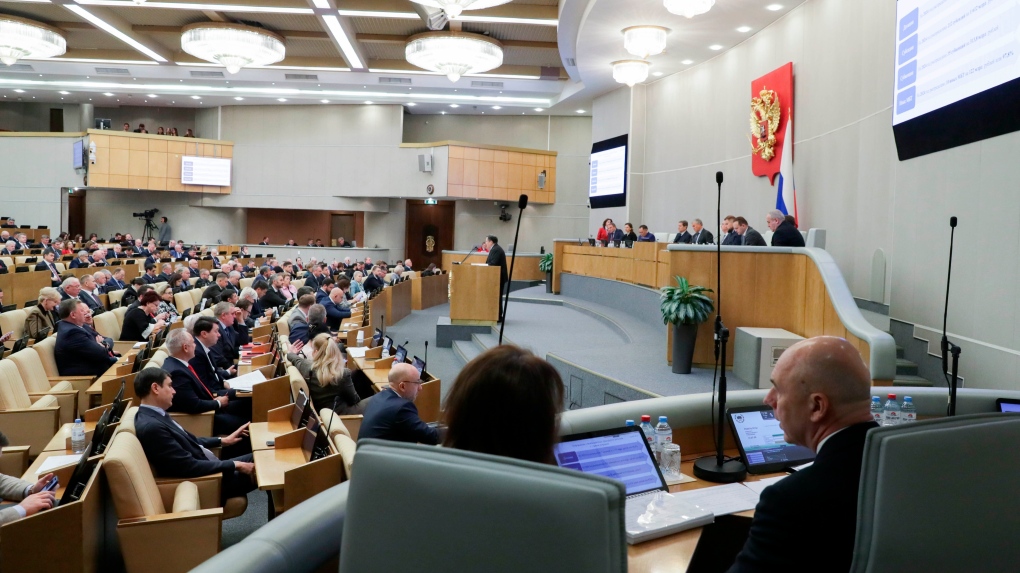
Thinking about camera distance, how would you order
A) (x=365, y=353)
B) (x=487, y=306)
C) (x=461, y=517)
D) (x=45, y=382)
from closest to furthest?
(x=461, y=517) → (x=45, y=382) → (x=365, y=353) → (x=487, y=306)

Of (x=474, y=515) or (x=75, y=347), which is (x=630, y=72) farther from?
(x=474, y=515)

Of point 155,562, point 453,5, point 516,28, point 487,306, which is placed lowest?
point 155,562

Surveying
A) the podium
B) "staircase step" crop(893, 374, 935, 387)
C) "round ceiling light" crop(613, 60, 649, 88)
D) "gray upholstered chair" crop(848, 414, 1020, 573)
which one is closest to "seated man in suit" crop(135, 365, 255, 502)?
"gray upholstered chair" crop(848, 414, 1020, 573)

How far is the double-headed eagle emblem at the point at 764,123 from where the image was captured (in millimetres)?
10477

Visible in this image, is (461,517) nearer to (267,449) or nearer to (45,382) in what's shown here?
(267,449)

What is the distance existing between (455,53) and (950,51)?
9779 millimetres

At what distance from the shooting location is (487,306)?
35.3 ft

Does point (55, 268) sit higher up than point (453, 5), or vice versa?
point (453, 5)

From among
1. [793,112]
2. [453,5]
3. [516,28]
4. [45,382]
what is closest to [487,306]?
[453,5]

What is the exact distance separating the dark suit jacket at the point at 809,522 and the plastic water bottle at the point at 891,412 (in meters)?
1.68

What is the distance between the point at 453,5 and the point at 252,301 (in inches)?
183

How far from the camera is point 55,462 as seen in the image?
3873 millimetres

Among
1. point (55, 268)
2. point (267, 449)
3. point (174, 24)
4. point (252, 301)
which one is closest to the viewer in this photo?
point (267, 449)

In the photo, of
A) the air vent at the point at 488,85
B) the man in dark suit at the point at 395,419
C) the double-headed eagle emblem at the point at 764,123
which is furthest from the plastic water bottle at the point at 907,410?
the air vent at the point at 488,85
